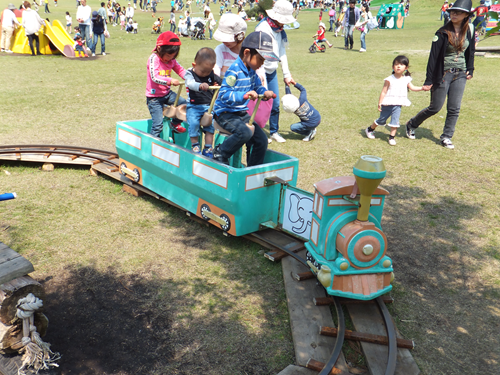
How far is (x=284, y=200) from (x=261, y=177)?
362 millimetres

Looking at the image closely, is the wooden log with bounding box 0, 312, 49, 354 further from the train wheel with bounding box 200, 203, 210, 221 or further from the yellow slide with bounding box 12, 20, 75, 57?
the yellow slide with bounding box 12, 20, 75, 57

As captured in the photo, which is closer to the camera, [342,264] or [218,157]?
[342,264]

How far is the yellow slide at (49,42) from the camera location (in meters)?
18.1

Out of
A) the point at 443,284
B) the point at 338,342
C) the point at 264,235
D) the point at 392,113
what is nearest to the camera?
the point at 338,342

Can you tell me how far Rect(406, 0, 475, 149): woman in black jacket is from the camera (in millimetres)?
7066

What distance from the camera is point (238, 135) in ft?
15.3

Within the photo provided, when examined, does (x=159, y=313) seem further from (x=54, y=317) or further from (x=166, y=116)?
(x=166, y=116)

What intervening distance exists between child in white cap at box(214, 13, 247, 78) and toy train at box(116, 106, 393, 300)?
3.37 feet

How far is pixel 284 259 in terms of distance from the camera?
4.45m

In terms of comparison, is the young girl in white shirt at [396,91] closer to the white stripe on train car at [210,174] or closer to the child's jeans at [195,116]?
the child's jeans at [195,116]

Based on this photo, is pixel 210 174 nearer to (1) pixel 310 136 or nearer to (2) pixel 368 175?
(2) pixel 368 175

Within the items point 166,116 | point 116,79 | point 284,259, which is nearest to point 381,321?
point 284,259

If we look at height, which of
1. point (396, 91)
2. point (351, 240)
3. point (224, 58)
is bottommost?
point (351, 240)

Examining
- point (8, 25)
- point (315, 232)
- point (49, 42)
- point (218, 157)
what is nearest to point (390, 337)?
point (315, 232)
